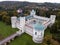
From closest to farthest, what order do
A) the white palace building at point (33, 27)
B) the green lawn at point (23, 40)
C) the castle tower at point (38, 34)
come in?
the castle tower at point (38, 34) → the white palace building at point (33, 27) → the green lawn at point (23, 40)

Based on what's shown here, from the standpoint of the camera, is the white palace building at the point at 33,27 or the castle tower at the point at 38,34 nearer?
the castle tower at the point at 38,34

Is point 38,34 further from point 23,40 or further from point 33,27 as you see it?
point 23,40

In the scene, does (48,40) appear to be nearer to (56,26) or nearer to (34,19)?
(56,26)

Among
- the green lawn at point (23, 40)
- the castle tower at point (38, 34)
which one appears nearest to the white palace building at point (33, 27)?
the castle tower at point (38, 34)

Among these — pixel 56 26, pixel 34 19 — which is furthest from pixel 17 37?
pixel 34 19

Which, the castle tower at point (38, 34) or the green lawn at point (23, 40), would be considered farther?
the green lawn at point (23, 40)

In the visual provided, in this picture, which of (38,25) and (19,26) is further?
(19,26)

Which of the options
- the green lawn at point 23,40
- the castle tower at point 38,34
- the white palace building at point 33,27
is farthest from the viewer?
the green lawn at point 23,40

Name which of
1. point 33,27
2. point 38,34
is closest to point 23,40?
point 33,27

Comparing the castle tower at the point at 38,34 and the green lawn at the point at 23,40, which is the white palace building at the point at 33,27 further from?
the green lawn at the point at 23,40

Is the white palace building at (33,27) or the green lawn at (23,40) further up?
the white palace building at (33,27)

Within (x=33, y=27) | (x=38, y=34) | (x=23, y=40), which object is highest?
(x=33, y=27)
